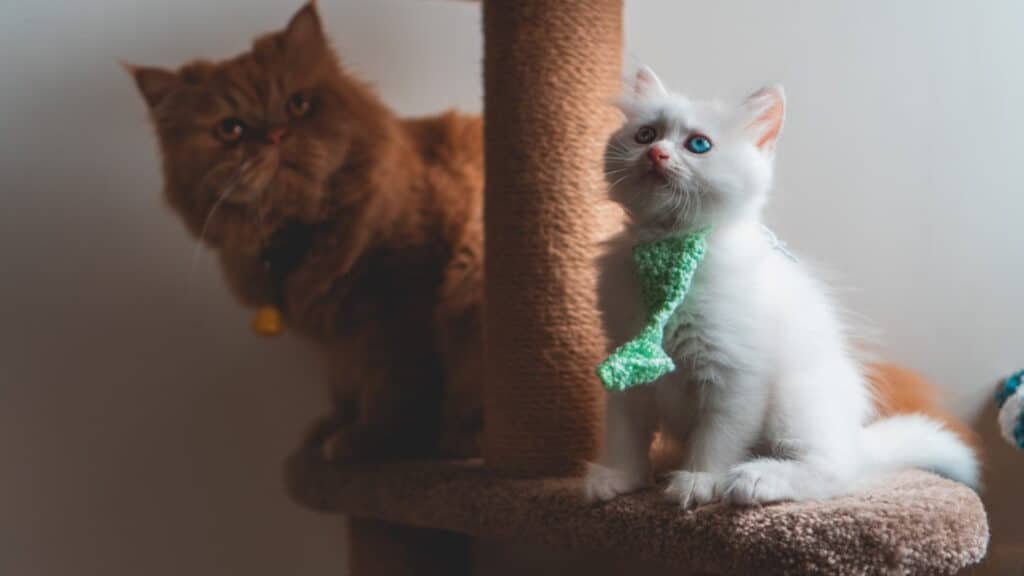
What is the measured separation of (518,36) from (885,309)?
718 millimetres

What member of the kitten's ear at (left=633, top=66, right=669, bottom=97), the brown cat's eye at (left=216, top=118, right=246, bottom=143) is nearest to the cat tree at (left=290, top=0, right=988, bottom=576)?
the kitten's ear at (left=633, top=66, right=669, bottom=97)

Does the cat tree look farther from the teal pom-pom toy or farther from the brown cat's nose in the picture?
the teal pom-pom toy

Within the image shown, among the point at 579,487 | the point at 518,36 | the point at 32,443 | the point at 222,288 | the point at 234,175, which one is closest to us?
the point at 579,487

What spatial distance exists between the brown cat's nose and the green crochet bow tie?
2.17ft

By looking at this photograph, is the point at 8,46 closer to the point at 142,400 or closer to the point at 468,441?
the point at 142,400

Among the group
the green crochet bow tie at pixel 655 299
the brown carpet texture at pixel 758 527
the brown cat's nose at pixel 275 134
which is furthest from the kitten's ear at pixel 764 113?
the brown cat's nose at pixel 275 134

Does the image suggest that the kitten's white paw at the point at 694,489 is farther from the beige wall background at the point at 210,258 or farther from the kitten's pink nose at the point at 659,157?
the beige wall background at the point at 210,258

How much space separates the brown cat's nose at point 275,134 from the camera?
1.31 meters

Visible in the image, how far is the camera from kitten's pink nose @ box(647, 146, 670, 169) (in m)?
0.83

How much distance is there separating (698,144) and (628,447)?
12.3 inches

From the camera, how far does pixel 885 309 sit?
1375 millimetres

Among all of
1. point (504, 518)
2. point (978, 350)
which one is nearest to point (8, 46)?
point (504, 518)

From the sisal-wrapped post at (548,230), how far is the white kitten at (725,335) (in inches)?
7.0

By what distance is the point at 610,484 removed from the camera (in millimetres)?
901
